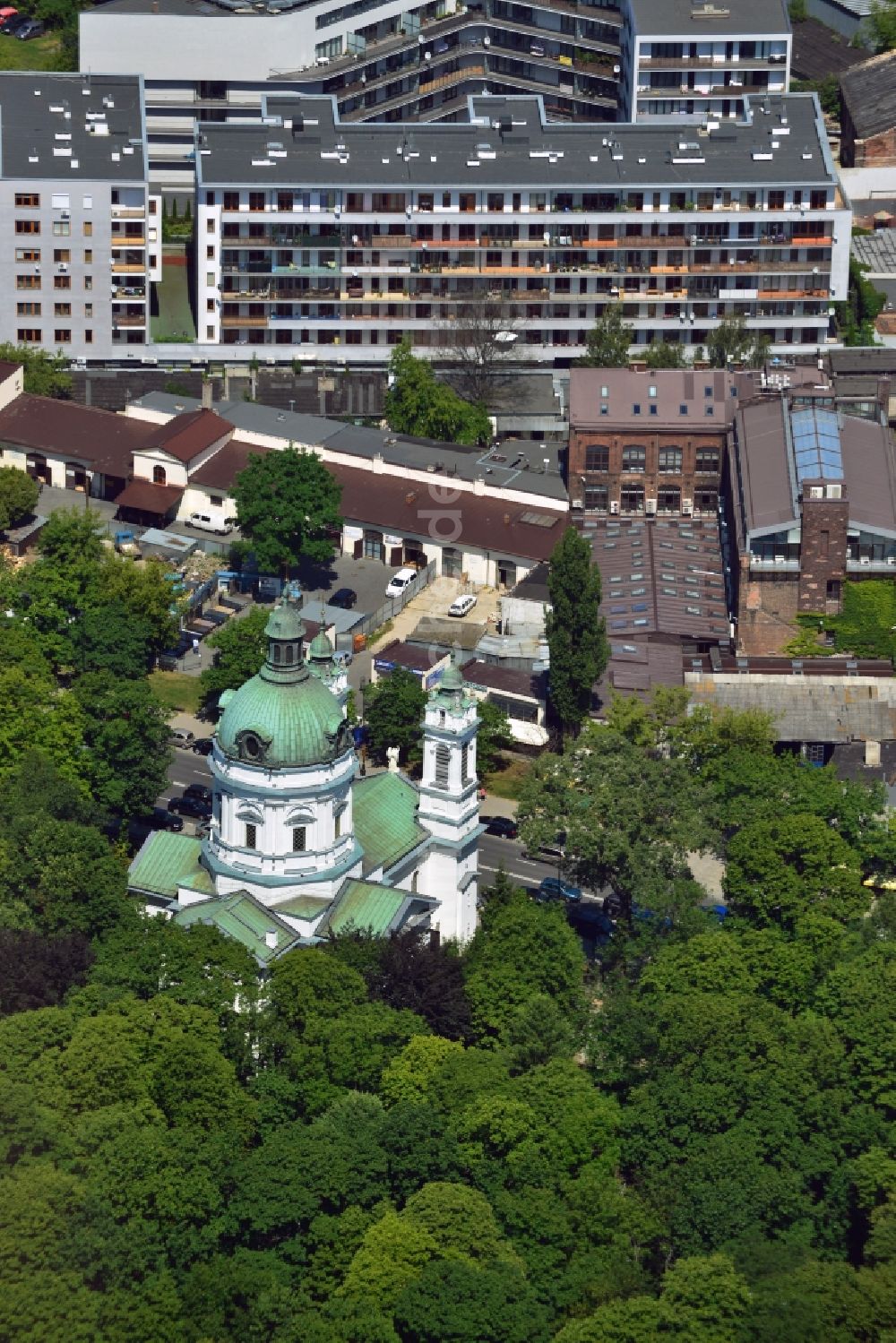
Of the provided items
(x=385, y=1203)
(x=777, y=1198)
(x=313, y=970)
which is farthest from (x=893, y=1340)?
(x=313, y=970)

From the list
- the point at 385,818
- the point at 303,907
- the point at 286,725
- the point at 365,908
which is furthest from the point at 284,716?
the point at 385,818

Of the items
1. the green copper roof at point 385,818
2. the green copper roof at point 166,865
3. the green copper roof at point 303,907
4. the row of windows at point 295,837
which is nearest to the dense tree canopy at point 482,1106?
the green copper roof at point 303,907

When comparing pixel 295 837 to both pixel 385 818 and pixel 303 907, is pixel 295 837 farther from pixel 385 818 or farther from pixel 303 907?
pixel 385 818

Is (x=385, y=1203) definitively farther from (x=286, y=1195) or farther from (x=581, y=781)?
(x=581, y=781)

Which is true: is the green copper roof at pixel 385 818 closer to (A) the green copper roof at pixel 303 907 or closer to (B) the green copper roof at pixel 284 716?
(A) the green copper roof at pixel 303 907

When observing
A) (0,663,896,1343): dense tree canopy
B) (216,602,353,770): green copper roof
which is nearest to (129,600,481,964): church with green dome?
(216,602,353,770): green copper roof

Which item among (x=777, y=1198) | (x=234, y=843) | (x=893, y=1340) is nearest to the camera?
(x=893, y=1340)
